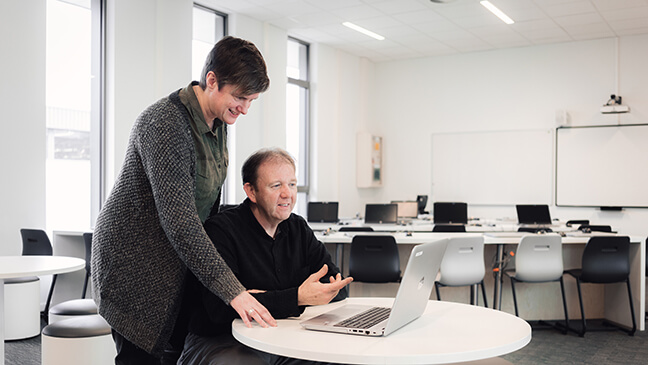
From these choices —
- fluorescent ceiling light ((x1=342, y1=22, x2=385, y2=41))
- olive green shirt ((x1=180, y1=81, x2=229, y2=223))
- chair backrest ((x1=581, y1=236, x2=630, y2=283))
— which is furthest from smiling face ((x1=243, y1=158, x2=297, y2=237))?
fluorescent ceiling light ((x1=342, y1=22, x2=385, y2=41))

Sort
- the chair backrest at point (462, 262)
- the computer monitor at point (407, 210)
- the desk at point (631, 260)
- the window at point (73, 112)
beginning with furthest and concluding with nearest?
the computer monitor at point (407, 210) → the window at point (73, 112) → the desk at point (631, 260) → the chair backrest at point (462, 262)

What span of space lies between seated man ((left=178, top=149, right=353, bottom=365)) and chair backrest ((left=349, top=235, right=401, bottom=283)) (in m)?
2.62

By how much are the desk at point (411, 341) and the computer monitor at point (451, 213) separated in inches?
241

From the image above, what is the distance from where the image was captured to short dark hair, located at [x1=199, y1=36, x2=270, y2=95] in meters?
1.73

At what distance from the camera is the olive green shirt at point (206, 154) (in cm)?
182

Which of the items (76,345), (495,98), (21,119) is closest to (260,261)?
(76,345)

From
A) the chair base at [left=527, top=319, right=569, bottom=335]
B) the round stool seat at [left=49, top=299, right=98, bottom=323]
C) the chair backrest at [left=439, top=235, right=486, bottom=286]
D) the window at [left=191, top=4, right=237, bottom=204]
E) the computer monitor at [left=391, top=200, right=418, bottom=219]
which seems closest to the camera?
the round stool seat at [left=49, top=299, right=98, bottom=323]

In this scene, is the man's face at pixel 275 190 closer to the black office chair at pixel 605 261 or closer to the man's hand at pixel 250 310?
the man's hand at pixel 250 310

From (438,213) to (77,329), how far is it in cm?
582

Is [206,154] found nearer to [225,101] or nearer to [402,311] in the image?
[225,101]

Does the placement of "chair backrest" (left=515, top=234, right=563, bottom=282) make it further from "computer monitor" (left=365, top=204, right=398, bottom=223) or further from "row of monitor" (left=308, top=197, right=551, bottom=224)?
"computer monitor" (left=365, top=204, right=398, bottom=223)

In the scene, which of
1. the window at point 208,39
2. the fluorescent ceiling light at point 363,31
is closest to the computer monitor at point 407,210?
the window at point 208,39

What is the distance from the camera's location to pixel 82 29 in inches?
246

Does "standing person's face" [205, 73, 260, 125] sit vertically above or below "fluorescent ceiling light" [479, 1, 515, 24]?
below
